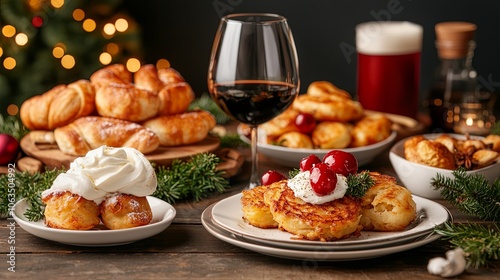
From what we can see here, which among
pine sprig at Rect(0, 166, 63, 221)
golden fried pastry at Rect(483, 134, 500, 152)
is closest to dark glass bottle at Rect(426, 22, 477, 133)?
golden fried pastry at Rect(483, 134, 500, 152)

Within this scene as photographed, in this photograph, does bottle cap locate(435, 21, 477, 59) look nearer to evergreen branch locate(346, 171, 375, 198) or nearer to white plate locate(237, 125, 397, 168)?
white plate locate(237, 125, 397, 168)

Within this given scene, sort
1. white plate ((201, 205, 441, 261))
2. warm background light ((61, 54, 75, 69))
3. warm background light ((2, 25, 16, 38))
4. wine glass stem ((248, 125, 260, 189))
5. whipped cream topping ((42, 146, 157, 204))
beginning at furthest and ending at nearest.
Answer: warm background light ((61, 54, 75, 69))
warm background light ((2, 25, 16, 38))
wine glass stem ((248, 125, 260, 189))
whipped cream topping ((42, 146, 157, 204))
white plate ((201, 205, 441, 261))

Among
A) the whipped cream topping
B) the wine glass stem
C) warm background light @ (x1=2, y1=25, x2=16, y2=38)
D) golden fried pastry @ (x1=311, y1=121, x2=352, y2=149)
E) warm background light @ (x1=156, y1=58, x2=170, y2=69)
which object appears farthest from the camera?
warm background light @ (x1=156, y1=58, x2=170, y2=69)

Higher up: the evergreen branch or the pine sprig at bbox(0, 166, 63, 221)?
the evergreen branch

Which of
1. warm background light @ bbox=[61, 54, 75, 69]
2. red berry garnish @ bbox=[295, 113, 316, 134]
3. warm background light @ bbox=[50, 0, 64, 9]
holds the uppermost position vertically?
warm background light @ bbox=[50, 0, 64, 9]

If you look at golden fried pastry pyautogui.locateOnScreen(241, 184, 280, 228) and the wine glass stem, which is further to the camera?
the wine glass stem

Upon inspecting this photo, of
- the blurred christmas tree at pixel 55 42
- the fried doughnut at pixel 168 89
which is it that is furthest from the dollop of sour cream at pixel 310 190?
the blurred christmas tree at pixel 55 42

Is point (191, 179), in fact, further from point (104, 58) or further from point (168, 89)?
point (104, 58)
